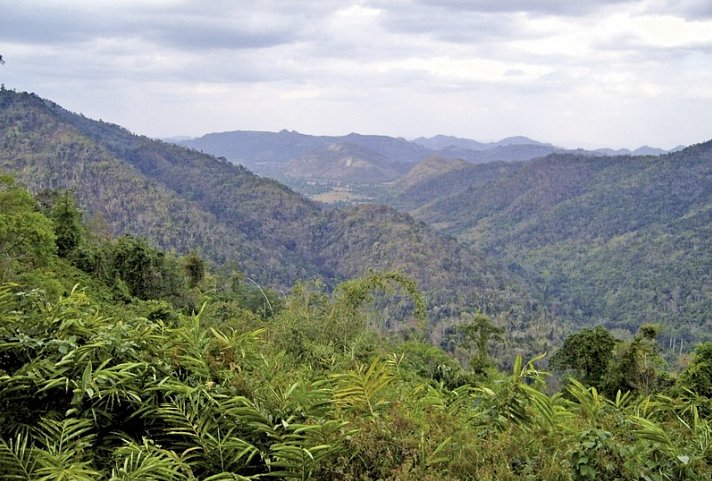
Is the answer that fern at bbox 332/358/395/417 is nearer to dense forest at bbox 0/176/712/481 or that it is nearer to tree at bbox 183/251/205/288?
dense forest at bbox 0/176/712/481

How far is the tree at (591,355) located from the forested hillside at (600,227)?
43.8 metres

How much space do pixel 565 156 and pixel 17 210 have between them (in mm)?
163946

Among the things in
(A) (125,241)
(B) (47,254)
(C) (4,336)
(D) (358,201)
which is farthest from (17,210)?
(D) (358,201)

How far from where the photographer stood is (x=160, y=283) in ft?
63.6

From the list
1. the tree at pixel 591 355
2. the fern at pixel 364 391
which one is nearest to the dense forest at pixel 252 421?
the fern at pixel 364 391

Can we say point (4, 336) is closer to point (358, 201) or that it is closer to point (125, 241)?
point (125, 241)

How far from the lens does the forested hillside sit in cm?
7338

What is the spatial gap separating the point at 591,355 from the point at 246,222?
69074 mm

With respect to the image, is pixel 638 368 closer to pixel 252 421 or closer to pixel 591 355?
pixel 591 355

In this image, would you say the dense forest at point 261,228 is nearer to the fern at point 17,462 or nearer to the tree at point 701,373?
the tree at point 701,373

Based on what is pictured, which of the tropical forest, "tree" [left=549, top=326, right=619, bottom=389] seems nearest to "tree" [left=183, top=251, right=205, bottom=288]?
the tropical forest

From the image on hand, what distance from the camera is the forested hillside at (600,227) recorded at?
2889 inches

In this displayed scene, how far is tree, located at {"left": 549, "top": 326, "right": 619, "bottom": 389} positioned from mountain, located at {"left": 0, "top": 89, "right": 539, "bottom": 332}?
39218 mm

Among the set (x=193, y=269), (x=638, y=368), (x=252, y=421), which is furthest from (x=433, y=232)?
(x=252, y=421)
